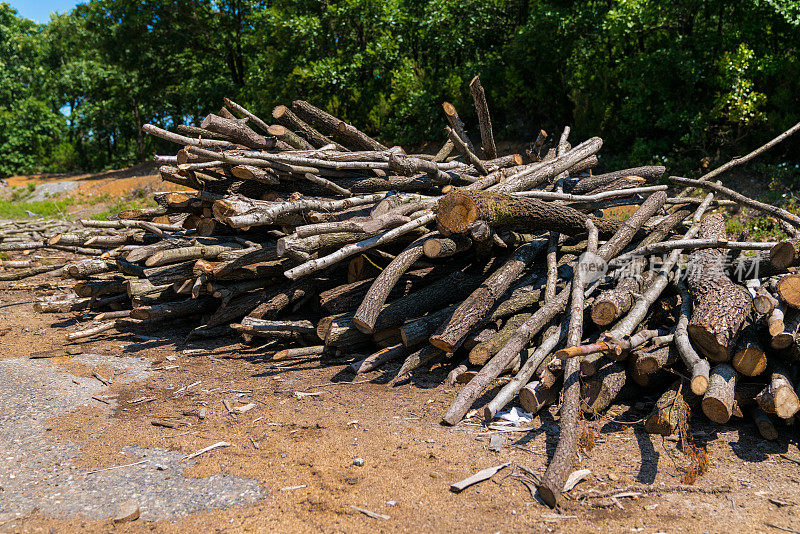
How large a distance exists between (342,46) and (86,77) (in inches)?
678

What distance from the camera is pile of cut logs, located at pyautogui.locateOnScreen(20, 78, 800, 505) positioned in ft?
13.3

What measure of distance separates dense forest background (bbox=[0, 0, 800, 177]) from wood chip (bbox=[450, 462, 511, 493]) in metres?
9.24

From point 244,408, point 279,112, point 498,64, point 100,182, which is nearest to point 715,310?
point 244,408

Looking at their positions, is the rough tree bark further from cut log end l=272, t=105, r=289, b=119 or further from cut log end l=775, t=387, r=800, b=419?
cut log end l=272, t=105, r=289, b=119

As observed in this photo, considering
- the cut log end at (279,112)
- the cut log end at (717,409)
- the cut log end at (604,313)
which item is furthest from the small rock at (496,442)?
the cut log end at (279,112)

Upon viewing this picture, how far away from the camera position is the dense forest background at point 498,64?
34.2ft

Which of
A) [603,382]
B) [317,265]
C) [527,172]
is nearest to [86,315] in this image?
[317,265]

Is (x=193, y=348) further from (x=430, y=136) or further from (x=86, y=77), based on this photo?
(x=86, y=77)

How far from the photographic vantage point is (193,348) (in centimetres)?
627

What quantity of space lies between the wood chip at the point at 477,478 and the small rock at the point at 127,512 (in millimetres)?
1824

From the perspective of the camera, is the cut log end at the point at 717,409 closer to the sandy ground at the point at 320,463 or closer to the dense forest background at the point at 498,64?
the sandy ground at the point at 320,463

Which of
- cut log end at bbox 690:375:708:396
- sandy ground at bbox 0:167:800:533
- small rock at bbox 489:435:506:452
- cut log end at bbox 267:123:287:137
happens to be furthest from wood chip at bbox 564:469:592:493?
cut log end at bbox 267:123:287:137

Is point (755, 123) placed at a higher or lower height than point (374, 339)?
higher

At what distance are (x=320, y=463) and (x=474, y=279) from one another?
2.82 m
